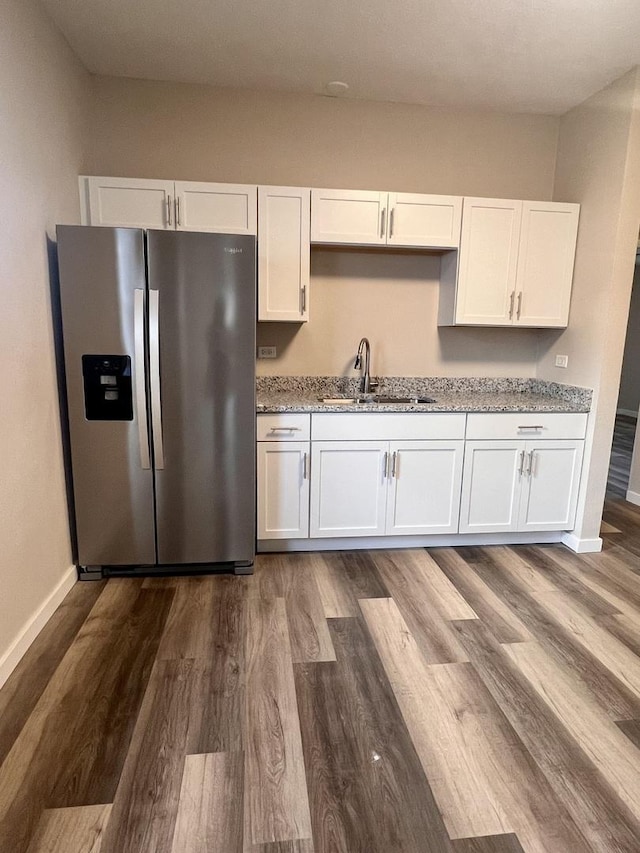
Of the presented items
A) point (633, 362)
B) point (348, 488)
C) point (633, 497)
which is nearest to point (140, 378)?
point (348, 488)

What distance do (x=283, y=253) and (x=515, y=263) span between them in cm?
146

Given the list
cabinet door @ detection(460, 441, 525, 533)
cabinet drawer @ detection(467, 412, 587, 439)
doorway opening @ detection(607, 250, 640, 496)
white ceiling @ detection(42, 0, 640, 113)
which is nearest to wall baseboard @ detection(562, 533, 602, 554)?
cabinet door @ detection(460, 441, 525, 533)

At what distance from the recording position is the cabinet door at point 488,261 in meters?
3.04

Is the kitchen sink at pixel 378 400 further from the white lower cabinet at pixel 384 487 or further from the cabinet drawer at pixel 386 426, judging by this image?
the white lower cabinet at pixel 384 487

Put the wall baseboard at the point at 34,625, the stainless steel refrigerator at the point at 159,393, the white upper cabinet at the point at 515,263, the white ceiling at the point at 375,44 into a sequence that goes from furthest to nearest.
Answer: the white upper cabinet at the point at 515,263
the stainless steel refrigerator at the point at 159,393
the white ceiling at the point at 375,44
the wall baseboard at the point at 34,625

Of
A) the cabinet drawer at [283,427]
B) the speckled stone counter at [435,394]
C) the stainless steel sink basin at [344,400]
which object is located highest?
the speckled stone counter at [435,394]

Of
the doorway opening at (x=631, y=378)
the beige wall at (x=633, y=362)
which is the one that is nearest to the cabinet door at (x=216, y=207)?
the doorway opening at (x=631, y=378)

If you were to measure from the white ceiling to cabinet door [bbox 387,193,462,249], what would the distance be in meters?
0.65

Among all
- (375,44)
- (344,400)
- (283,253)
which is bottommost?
(344,400)

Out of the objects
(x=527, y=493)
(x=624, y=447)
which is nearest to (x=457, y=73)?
(x=527, y=493)

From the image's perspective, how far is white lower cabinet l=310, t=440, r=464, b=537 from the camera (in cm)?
291

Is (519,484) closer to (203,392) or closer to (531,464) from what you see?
(531,464)

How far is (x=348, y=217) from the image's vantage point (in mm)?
2916

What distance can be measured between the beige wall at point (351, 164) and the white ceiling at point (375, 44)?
0.14m
